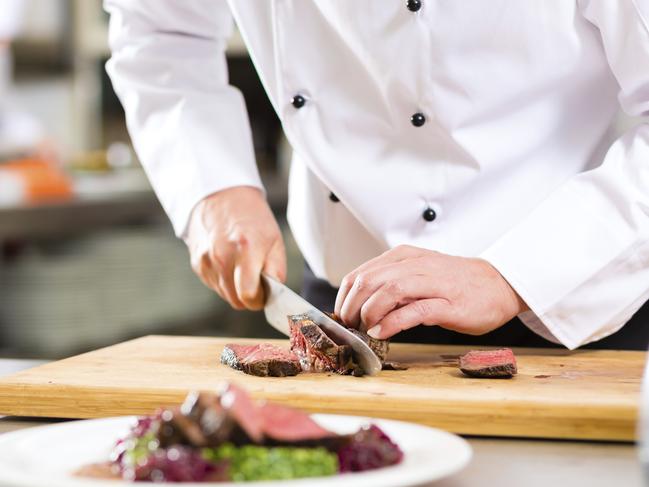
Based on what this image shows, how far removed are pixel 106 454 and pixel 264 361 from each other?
408 millimetres

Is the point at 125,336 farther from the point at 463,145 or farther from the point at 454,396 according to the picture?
the point at 454,396

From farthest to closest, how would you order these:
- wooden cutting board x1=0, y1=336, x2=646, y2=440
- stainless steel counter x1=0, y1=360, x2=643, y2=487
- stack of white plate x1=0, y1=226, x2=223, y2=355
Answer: stack of white plate x1=0, y1=226, x2=223, y2=355
wooden cutting board x1=0, y1=336, x2=646, y2=440
stainless steel counter x1=0, y1=360, x2=643, y2=487

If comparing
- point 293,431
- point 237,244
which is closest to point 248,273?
point 237,244

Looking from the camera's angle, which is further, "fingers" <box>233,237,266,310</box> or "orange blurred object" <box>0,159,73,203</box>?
"orange blurred object" <box>0,159,73,203</box>

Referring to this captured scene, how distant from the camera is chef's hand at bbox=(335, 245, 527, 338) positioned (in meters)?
1.48

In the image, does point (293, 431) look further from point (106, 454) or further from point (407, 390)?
point (407, 390)

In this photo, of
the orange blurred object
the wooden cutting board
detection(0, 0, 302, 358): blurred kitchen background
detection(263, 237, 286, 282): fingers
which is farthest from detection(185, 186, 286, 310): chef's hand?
the orange blurred object

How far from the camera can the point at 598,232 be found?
1.55m

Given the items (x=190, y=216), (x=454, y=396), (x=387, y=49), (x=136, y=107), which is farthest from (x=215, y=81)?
(x=454, y=396)

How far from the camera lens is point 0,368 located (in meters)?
1.71

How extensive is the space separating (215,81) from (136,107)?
0.16 m

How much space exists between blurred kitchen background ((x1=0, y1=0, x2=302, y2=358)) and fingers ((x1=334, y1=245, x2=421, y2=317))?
2.66m

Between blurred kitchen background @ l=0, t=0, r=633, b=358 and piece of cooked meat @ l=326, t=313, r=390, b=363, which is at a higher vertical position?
piece of cooked meat @ l=326, t=313, r=390, b=363

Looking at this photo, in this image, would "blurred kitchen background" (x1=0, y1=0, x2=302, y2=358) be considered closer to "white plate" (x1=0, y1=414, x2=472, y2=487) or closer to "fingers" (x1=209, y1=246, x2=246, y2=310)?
"fingers" (x1=209, y1=246, x2=246, y2=310)
